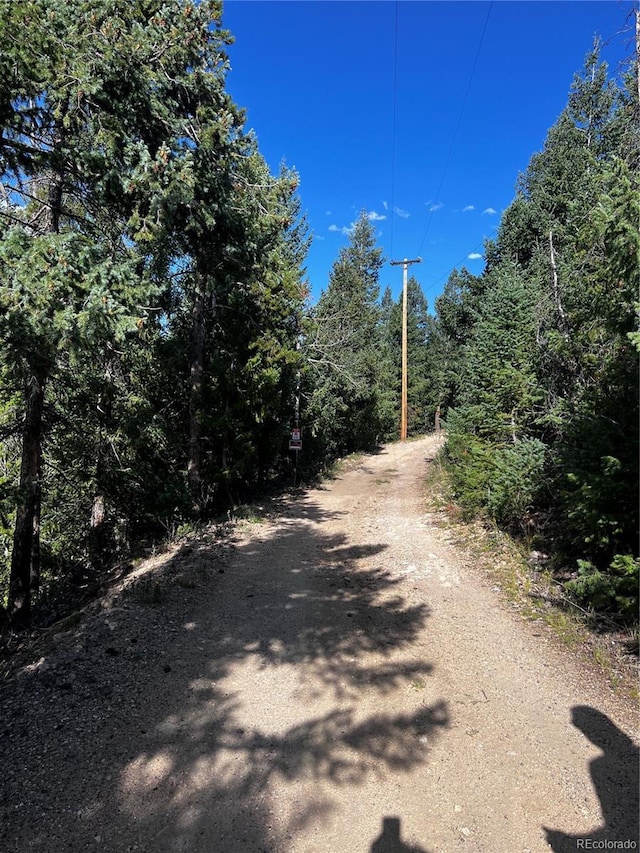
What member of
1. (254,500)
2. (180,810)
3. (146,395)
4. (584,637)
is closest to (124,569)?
(146,395)

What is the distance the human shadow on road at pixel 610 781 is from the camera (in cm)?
258

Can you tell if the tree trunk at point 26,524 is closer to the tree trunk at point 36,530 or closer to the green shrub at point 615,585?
the tree trunk at point 36,530

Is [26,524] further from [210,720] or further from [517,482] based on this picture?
[517,482]

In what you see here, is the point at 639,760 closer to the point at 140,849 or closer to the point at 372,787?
the point at 372,787

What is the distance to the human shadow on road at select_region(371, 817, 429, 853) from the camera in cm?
254

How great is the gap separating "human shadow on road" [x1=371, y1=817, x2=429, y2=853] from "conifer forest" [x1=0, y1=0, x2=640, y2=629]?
2.71 metres

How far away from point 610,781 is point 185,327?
1161 centimetres

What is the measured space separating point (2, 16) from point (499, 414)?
880 cm

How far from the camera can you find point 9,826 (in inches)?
106

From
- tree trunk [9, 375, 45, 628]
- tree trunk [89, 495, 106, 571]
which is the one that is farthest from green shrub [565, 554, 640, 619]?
tree trunk [89, 495, 106, 571]

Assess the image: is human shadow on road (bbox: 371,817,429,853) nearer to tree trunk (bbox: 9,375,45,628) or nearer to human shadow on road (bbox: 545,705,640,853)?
human shadow on road (bbox: 545,705,640,853)

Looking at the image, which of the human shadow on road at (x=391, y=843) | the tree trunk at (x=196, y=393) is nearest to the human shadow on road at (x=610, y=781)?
the human shadow on road at (x=391, y=843)

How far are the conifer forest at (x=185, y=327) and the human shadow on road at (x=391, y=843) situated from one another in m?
2.71

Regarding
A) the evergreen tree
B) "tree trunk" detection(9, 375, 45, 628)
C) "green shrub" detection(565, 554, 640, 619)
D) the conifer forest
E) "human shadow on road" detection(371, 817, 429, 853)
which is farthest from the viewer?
the evergreen tree
